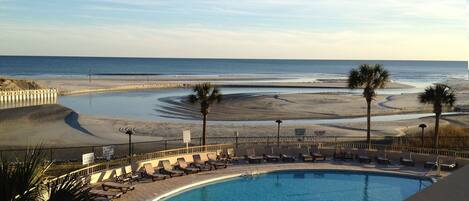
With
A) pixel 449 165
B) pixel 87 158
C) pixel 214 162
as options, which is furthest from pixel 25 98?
pixel 449 165

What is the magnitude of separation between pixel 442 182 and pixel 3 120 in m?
40.1

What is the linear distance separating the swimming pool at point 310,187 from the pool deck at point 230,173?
1.14 ft

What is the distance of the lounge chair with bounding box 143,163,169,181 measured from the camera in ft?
64.5

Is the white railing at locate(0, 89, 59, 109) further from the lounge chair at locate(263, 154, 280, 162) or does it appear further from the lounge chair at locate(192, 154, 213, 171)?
the lounge chair at locate(263, 154, 280, 162)

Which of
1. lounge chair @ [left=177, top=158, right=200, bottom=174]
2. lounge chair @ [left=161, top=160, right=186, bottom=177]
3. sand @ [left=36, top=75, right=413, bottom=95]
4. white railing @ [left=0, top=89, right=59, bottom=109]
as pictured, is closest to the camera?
lounge chair @ [left=161, top=160, right=186, bottom=177]

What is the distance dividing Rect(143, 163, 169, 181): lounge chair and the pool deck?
0.79 ft

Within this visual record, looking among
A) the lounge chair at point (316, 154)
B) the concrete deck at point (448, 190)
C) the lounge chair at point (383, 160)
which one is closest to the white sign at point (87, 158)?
the lounge chair at point (316, 154)

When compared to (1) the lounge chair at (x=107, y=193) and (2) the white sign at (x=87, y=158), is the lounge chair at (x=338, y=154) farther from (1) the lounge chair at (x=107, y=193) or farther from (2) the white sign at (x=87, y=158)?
(2) the white sign at (x=87, y=158)

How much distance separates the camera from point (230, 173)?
70.0 feet

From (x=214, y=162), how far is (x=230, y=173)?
1625 millimetres

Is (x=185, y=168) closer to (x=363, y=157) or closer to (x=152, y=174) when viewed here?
(x=152, y=174)

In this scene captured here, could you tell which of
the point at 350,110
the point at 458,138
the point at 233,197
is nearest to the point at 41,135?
the point at 233,197

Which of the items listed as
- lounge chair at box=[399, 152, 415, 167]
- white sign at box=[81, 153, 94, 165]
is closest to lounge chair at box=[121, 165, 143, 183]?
white sign at box=[81, 153, 94, 165]

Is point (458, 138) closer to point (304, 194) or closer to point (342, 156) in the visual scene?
point (342, 156)
